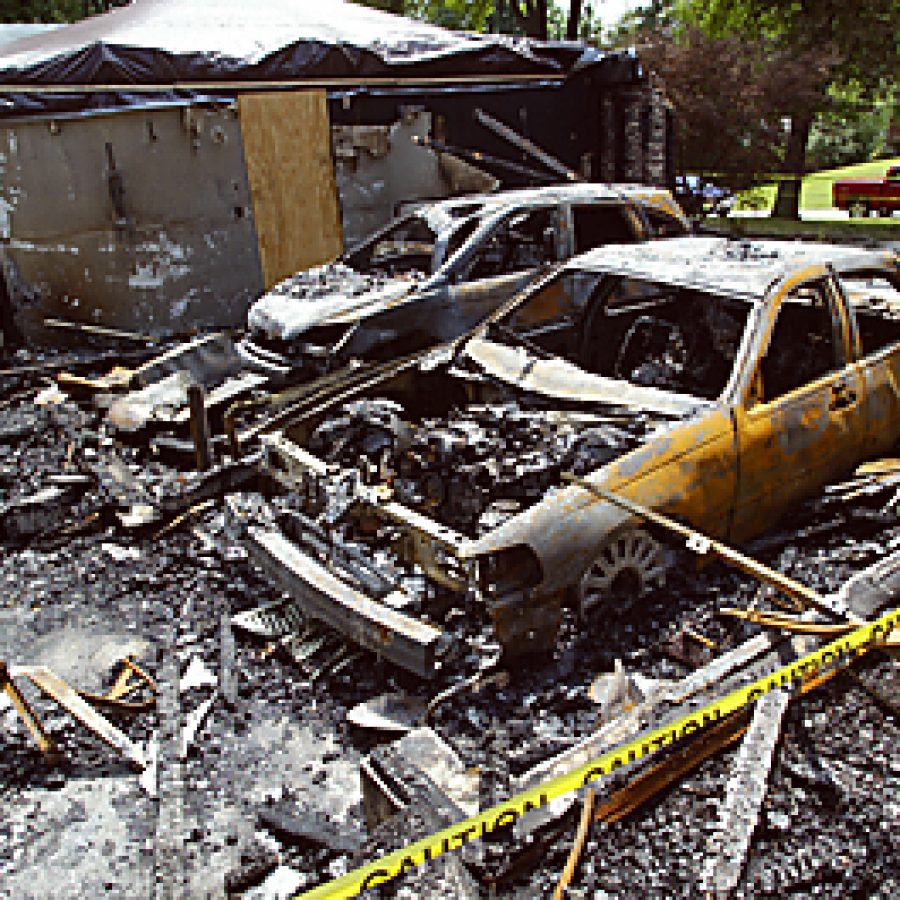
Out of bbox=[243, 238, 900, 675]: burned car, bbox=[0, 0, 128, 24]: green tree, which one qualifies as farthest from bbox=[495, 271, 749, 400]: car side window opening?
bbox=[0, 0, 128, 24]: green tree

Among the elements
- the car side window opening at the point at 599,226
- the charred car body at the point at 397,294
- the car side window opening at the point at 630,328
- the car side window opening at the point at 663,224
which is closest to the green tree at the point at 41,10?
the charred car body at the point at 397,294

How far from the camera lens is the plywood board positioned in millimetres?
11148

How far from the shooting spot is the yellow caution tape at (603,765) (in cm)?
249

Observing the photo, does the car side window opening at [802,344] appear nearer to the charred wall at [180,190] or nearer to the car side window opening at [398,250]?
the car side window opening at [398,250]

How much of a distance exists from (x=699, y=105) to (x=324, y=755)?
16455mm

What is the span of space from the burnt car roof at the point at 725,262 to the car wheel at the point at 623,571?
5.28 ft

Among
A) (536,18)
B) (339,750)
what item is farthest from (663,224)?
(536,18)

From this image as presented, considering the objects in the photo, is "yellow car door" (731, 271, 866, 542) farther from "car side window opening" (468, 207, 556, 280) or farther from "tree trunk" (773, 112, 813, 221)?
"tree trunk" (773, 112, 813, 221)

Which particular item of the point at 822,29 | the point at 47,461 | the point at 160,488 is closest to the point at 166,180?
the point at 47,461

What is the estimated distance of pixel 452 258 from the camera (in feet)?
23.8

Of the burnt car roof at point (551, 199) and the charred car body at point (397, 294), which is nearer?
the charred car body at point (397, 294)

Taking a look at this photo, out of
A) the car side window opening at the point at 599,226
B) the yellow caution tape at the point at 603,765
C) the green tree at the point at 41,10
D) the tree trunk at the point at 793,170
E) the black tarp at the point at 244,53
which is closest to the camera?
the yellow caution tape at the point at 603,765

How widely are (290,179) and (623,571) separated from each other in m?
9.25

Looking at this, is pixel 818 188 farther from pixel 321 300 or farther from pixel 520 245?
pixel 321 300
